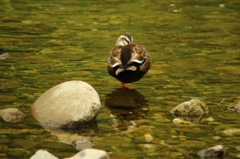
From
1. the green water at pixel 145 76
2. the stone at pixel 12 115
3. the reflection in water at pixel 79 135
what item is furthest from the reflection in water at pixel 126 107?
the stone at pixel 12 115

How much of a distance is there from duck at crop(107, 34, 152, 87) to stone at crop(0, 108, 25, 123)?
6.39ft

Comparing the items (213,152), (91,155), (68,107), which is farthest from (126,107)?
(91,155)

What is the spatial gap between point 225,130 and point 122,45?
326 centimetres

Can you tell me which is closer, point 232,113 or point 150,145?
point 150,145

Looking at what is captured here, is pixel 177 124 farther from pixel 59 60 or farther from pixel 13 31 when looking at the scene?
pixel 13 31

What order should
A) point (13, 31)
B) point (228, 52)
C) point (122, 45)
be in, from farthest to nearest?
point (13, 31)
point (228, 52)
point (122, 45)

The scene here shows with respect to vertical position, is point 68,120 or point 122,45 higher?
point 122,45

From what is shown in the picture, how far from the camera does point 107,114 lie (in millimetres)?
7547

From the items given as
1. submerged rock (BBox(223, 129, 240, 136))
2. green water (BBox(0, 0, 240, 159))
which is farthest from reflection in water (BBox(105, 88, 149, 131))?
submerged rock (BBox(223, 129, 240, 136))

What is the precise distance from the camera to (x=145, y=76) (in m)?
9.83

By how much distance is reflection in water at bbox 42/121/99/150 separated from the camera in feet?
20.5

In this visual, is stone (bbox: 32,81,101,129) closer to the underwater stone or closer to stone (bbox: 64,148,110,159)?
the underwater stone

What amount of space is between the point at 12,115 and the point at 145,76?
3555 mm

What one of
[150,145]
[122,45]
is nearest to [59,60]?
[122,45]
